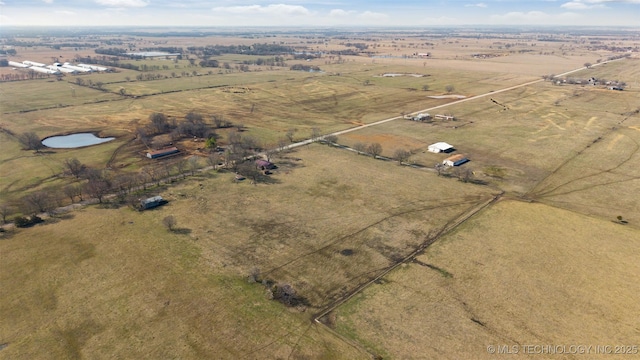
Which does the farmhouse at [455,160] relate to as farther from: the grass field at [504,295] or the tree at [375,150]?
the grass field at [504,295]

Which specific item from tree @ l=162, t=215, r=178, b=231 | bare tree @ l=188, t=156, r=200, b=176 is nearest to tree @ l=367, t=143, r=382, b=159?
bare tree @ l=188, t=156, r=200, b=176

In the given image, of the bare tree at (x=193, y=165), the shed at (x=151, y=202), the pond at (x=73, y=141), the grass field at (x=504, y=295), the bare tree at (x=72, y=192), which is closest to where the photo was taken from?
the grass field at (x=504, y=295)

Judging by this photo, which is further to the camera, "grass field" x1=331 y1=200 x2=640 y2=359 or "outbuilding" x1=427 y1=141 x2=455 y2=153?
"outbuilding" x1=427 y1=141 x2=455 y2=153

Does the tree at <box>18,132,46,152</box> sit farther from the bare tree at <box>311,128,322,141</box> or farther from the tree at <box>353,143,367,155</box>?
the tree at <box>353,143,367,155</box>

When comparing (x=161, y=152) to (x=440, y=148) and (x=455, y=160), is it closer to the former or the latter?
(x=440, y=148)

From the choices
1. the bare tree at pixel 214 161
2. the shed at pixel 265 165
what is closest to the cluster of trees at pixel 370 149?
the shed at pixel 265 165

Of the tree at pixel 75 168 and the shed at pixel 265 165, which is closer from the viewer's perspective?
the tree at pixel 75 168

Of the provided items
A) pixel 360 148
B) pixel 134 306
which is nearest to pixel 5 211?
pixel 134 306
